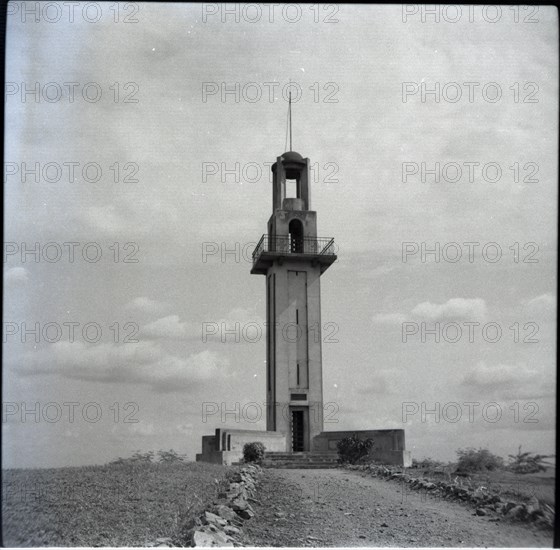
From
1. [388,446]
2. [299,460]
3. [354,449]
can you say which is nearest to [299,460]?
[299,460]

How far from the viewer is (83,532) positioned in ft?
39.1

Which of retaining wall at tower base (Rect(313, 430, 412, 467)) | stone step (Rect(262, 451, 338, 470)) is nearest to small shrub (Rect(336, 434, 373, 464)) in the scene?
retaining wall at tower base (Rect(313, 430, 412, 467))

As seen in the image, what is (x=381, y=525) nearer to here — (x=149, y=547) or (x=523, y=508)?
(x=523, y=508)

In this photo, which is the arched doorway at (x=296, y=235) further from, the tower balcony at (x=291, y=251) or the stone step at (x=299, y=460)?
the stone step at (x=299, y=460)

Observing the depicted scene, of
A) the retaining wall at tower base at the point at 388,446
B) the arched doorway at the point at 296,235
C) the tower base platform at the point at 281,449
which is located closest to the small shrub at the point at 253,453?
the tower base platform at the point at 281,449

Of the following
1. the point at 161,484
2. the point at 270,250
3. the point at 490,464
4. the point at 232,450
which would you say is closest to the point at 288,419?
the point at 232,450

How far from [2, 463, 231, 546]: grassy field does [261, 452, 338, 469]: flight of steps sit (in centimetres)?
851

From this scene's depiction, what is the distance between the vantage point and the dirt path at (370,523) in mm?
12508

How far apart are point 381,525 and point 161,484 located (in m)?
4.72

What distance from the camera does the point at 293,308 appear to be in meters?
31.1

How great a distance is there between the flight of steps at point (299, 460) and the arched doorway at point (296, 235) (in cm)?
925

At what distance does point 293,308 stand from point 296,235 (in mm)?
3328

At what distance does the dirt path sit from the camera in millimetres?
12508

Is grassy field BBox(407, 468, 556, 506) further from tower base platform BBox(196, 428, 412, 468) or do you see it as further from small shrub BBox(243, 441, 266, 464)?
small shrub BBox(243, 441, 266, 464)
